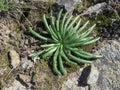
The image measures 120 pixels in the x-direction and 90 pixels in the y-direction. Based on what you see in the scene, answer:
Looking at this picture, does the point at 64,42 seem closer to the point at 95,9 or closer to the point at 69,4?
the point at 69,4

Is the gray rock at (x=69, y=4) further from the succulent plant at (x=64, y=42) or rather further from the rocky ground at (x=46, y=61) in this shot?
the succulent plant at (x=64, y=42)

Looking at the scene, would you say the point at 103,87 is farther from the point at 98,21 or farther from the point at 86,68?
the point at 98,21

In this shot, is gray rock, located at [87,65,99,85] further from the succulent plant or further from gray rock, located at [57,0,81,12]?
gray rock, located at [57,0,81,12]

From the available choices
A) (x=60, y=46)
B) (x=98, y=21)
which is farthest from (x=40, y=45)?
(x=98, y=21)

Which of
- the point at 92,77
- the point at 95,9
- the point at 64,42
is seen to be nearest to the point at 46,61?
the point at 64,42

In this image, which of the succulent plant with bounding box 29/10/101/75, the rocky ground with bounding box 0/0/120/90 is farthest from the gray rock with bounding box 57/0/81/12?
the succulent plant with bounding box 29/10/101/75

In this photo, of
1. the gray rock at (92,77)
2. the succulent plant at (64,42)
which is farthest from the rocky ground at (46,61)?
the succulent plant at (64,42)
